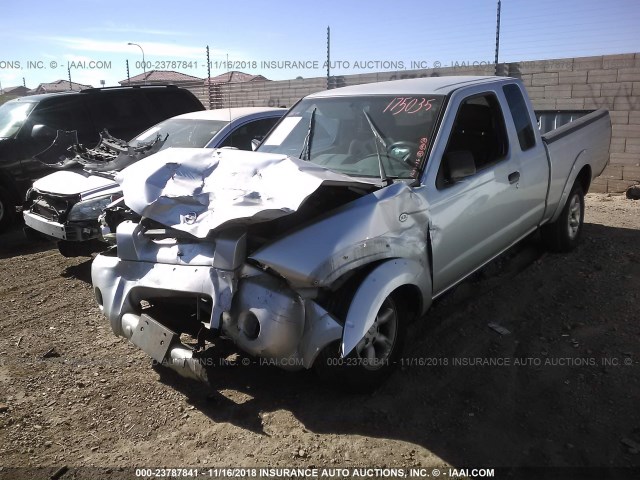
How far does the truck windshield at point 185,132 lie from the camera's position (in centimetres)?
624

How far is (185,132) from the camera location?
21.3 ft

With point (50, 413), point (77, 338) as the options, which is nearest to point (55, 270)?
point (77, 338)

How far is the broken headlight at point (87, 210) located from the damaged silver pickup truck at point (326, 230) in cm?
178

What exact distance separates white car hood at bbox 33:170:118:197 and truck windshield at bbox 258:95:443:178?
2188 mm

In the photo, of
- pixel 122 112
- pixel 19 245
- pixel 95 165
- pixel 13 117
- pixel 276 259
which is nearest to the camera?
pixel 276 259

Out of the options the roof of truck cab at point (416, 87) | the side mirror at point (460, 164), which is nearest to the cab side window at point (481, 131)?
the roof of truck cab at point (416, 87)

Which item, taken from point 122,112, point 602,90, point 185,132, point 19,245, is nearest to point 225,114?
point 185,132

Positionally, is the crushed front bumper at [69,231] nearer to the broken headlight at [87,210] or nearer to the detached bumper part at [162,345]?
the broken headlight at [87,210]

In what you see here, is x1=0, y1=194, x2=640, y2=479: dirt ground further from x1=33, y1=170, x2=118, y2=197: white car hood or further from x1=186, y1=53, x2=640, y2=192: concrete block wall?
x1=186, y1=53, x2=640, y2=192: concrete block wall

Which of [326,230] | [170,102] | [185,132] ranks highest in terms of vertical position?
[170,102]

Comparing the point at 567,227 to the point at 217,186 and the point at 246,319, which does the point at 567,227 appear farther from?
the point at 246,319

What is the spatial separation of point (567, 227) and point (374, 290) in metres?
3.56

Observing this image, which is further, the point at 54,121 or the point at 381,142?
the point at 54,121

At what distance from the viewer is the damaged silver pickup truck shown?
115 inches
